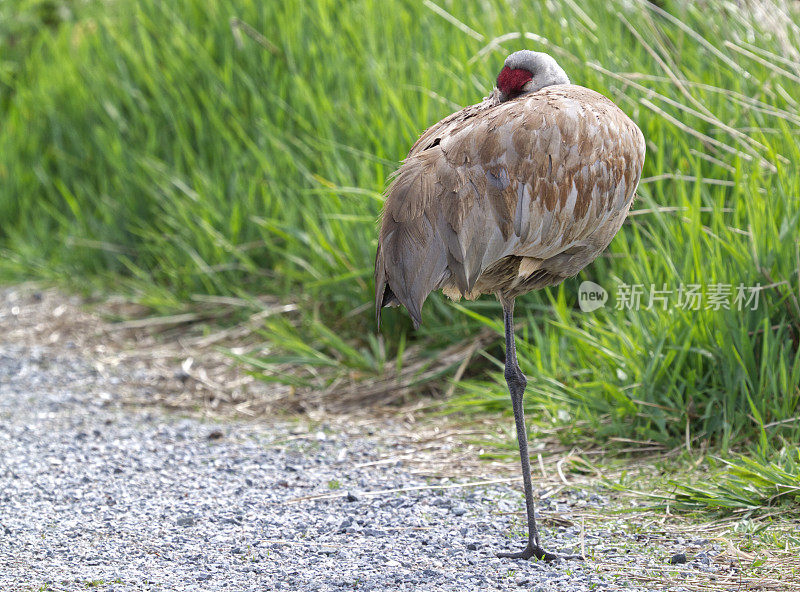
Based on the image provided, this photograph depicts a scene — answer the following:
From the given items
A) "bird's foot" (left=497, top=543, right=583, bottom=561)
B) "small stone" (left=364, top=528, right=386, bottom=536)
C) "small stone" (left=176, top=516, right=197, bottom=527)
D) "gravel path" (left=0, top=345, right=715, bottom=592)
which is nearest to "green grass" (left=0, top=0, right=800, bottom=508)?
"gravel path" (left=0, top=345, right=715, bottom=592)

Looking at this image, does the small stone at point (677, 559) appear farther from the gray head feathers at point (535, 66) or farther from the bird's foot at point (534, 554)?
the gray head feathers at point (535, 66)

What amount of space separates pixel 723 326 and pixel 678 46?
1937 mm

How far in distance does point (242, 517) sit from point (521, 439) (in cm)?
105

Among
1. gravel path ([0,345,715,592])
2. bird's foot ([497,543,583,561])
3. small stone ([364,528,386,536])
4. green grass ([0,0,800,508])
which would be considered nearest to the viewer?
gravel path ([0,345,715,592])

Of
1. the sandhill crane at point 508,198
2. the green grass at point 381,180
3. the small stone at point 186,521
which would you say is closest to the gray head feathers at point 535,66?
the sandhill crane at point 508,198

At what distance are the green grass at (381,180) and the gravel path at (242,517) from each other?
70cm

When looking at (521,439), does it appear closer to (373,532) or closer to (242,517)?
(373,532)

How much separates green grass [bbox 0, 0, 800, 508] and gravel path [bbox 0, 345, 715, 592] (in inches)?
27.8

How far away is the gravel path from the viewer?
126 inches

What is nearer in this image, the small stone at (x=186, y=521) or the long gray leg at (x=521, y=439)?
the long gray leg at (x=521, y=439)

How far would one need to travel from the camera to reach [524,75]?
11.9 feet

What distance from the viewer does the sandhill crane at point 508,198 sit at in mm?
3230

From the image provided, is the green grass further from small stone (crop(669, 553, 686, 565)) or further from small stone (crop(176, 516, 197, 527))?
small stone (crop(176, 516, 197, 527))

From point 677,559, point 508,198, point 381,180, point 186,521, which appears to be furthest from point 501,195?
point 381,180
